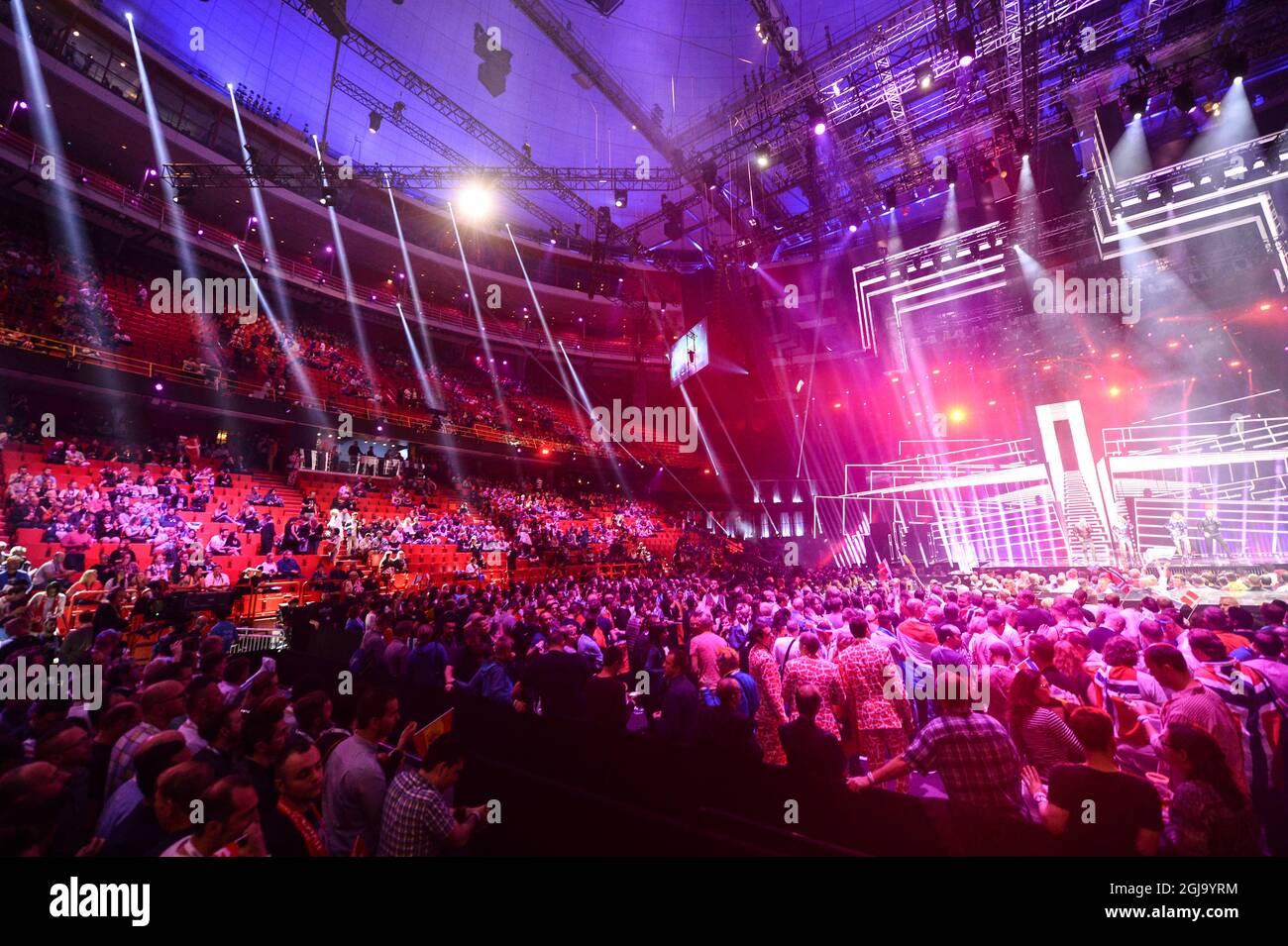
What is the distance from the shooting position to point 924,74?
976 cm

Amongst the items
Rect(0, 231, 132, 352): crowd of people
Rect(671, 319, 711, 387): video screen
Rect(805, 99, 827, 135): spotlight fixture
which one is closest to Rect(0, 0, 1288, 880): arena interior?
Rect(0, 231, 132, 352): crowd of people

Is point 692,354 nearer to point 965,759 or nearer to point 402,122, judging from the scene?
point 965,759

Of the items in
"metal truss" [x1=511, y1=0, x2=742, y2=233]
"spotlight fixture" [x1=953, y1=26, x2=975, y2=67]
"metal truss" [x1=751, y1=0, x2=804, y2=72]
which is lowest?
"spotlight fixture" [x1=953, y1=26, x2=975, y2=67]

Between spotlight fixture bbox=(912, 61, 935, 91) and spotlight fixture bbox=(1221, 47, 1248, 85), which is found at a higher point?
spotlight fixture bbox=(912, 61, 935, 91)

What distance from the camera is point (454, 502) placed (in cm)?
1983

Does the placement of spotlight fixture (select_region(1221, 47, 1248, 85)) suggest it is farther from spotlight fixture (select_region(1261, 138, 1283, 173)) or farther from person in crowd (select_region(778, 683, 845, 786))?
person in crowd (select_region(778, 683, 845, 786))

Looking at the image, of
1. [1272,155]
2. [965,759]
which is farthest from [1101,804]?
[1272,155]

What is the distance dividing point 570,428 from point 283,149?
16.0m
